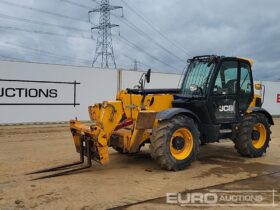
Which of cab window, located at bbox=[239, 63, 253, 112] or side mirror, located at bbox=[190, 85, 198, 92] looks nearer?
side mirror, located at bbox=[190, 85, 198, 92]

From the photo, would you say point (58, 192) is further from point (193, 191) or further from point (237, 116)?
point (237, 116)

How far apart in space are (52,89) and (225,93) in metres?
9.80

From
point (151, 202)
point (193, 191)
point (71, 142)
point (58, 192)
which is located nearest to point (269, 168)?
point (193, 191)

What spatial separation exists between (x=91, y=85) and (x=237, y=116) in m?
9.88

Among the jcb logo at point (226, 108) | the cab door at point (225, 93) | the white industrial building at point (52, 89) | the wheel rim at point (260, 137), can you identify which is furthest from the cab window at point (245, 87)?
the white industrial building at point (52, 89)

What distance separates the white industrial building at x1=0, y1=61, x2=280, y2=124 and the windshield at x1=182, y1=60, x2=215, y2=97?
9.03 metres

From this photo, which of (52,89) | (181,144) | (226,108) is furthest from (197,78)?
(52,89)

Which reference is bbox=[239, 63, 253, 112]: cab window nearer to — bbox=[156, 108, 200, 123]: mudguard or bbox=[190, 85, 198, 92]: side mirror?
bbox=[190, 85, 198, 92]: side mirror

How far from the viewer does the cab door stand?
8.73 metres

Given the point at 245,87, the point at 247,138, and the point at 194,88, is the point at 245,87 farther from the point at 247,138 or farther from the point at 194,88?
the point at 194,88

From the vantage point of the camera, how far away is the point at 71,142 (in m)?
12.0

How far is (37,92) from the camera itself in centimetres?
1661
